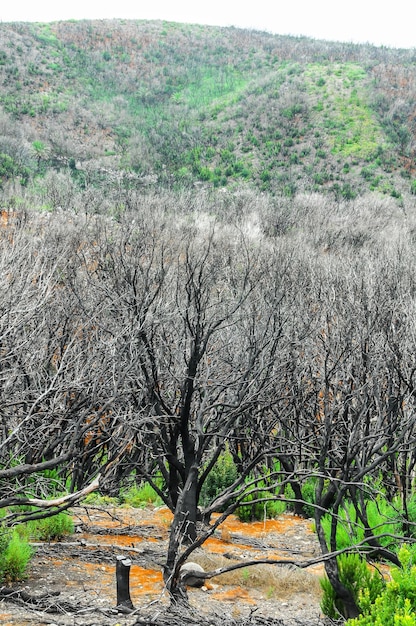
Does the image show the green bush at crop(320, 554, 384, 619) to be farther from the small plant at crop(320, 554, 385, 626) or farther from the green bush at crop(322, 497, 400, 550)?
the green bush at crop(322, 497, 400, 550)

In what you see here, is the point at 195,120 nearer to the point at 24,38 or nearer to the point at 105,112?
the point at 105,112

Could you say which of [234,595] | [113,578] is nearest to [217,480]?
[234,595]

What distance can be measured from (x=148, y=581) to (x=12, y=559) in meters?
1.36

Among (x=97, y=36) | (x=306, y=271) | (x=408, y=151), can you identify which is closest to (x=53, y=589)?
(x=306, y=271)

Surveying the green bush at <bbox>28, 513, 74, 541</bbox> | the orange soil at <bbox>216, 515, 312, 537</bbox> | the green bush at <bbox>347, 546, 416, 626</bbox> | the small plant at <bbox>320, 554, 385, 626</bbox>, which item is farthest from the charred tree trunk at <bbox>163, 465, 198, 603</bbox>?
the orange soil at <bbox>216, 515, 312, 537</bbox>

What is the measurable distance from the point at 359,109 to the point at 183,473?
3876cm

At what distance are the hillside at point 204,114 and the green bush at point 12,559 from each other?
16.0 meters

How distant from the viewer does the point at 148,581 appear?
17.8 ft

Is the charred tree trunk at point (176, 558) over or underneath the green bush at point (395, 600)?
underneath

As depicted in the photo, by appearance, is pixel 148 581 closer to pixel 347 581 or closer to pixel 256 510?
pixel 347 581

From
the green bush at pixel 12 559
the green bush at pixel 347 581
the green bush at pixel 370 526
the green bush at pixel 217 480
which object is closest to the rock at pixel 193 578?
the green bush at pixel 347 581

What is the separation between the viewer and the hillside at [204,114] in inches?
1302

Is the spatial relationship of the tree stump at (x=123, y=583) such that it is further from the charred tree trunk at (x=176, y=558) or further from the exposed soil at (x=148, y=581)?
the charred tree trunk at (x=176, y=558)

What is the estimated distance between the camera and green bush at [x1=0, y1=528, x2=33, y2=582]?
16.1 ft
